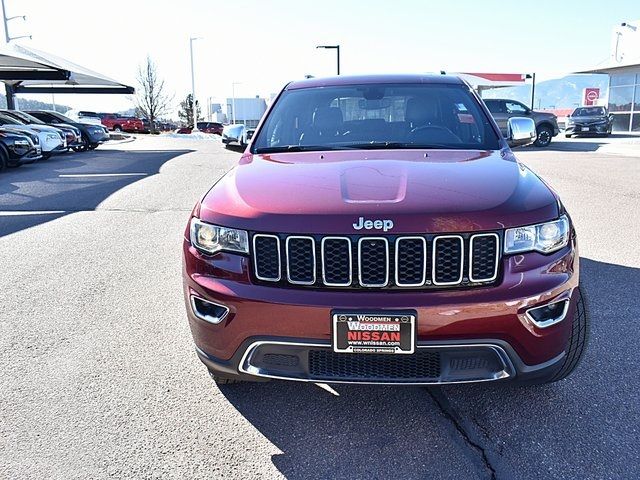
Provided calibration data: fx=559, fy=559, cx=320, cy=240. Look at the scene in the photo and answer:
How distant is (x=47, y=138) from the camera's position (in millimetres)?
16531

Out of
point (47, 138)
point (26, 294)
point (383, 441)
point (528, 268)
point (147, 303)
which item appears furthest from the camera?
point (47, 138)

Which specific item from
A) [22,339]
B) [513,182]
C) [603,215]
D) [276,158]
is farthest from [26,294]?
[603,215]

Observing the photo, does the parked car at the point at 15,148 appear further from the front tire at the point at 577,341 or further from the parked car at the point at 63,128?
the front tire at the point at 577,341

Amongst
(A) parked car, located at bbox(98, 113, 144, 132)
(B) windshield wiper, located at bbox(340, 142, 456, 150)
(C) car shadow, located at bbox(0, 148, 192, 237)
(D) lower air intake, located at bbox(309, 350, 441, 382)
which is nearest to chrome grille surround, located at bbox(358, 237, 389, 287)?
(D) lower air intake, located at bbox(309, 350, 441, 382)

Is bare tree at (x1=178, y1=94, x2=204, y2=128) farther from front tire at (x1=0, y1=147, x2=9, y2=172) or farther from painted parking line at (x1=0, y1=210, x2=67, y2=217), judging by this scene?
painted parking line at (x1=0, y1=210, x2=67, y2=217)

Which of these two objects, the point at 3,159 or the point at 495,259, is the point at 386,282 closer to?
the point at 495,259

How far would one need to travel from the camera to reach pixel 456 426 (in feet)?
8.71

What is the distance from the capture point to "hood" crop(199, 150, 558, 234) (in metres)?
2.34

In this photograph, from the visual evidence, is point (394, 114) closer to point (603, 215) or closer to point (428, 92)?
point (428, 92)

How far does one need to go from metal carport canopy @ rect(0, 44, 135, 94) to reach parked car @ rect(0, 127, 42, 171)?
726cm

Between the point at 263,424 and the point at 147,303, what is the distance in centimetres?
206

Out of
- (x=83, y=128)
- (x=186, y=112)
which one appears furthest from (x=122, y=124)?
(x=83, y=128)

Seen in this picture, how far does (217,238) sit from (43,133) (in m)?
16.2

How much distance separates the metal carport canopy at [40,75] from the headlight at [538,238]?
21.9 m
